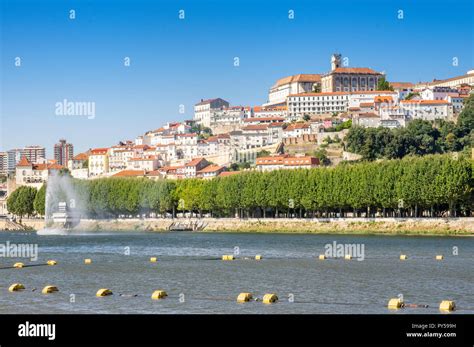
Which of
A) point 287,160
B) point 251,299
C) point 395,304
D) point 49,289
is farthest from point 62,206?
point 395,304

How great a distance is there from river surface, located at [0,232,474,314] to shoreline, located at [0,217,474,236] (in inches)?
397

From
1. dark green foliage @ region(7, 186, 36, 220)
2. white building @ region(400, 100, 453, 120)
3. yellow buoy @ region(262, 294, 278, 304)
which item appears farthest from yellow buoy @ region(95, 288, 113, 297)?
white building @ region(400, 100, 453, 120)

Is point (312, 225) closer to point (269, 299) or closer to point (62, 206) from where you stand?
point (62, 206)

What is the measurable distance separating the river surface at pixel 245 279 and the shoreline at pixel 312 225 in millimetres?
10076

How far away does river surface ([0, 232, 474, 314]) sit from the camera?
37812 millimetres

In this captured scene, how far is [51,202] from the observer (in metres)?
149

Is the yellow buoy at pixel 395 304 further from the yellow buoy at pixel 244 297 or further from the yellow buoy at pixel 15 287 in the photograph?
the yellow buoy at pixel 15 287

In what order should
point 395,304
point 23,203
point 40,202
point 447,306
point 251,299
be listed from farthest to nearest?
point 23,203 < point 40,202 < point 251,299 < point 395,304 < point 447,306

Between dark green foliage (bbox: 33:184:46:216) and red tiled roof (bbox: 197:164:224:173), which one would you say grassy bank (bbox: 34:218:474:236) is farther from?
red tiled roof (bbox: 197:164:224:173)

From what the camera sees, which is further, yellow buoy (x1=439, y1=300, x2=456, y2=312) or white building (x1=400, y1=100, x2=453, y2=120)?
white building (x1=400, y1=100, x2=453, y2=120)

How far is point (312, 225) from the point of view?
106 metres

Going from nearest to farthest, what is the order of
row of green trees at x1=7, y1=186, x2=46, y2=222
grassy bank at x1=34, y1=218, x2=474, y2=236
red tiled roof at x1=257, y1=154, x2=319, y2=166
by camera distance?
grassy bank at x1=34, y1=218, x2=474, y2=236
row of green trees at x1=7, y1=186, x2=46, y2=222
red tiled roof at x1=257, y1=154, x2=319, y2=166

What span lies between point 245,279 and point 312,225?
57.3 meters

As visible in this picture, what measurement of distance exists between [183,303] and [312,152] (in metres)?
143
